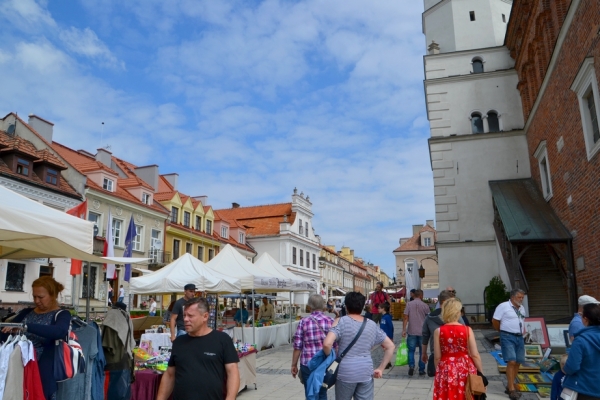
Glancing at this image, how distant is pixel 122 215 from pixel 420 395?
2716 cm

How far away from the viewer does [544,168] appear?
59.1ft

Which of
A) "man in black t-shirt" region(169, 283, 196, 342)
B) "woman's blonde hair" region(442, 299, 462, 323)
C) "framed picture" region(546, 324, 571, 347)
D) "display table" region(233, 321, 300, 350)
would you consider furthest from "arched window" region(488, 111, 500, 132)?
"woman's blonde hair" region(442, 299, 462, 323)

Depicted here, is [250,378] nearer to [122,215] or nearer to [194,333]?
[194,333]

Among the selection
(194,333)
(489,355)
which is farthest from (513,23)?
(194,333)

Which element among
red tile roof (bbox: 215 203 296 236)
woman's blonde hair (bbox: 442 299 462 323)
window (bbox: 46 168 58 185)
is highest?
red tile roof (bbox: 215 203 296 236)

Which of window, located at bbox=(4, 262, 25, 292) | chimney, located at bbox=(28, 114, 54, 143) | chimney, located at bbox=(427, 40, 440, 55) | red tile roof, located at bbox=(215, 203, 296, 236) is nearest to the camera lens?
window, located at bbox=(4, 262, 25, 292)

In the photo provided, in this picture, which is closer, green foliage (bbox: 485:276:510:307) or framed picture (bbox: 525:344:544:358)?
framed picture (bbox: 525:344:544:358)

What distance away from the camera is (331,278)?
71.3 meters

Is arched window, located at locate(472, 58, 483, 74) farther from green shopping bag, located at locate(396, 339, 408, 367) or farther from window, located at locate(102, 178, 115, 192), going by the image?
window, located at locate(102, 178, 115, 192)

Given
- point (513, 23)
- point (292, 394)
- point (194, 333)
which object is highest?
point (513, 23)

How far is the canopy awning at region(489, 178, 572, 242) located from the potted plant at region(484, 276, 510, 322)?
2934mm

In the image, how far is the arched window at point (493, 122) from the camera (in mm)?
Answer: 21766

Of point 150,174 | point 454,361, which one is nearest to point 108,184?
point 150,174

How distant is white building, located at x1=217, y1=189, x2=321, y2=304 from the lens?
54094mm
